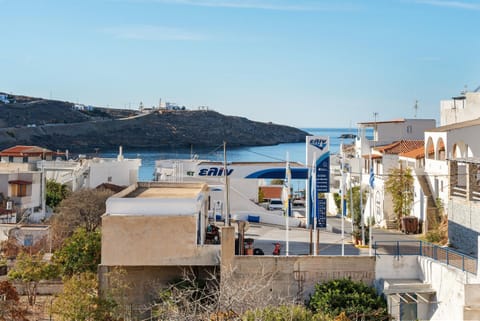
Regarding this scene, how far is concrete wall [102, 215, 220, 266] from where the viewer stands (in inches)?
763

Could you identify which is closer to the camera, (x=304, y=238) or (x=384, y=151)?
(x=304, y=238)

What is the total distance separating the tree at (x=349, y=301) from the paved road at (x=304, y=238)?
2.13 meters

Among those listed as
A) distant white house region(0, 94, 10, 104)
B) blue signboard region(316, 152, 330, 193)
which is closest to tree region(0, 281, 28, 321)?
blue signboard region(316, 152, 330, 193)

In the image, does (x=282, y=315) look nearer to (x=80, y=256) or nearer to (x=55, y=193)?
(x=80, y=256)

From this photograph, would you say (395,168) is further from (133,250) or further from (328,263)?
(133,250)

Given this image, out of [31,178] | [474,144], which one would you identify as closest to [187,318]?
[474,144]

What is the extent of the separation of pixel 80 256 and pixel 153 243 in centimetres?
383

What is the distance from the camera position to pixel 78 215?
107 feet

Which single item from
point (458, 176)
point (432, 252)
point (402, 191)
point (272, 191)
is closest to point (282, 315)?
point (432, 252)

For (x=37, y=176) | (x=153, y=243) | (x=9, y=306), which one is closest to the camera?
(x=9, y=306)

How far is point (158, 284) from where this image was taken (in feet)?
65.1

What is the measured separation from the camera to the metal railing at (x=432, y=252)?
57.9 feet

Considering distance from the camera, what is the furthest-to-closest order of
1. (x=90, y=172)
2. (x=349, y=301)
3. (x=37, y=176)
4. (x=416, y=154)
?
1. (x=90, y=172)
2. (x=37, y=176)
3. (x=416, y=154)
4. (x=349, y=301)

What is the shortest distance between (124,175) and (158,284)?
104 ft
